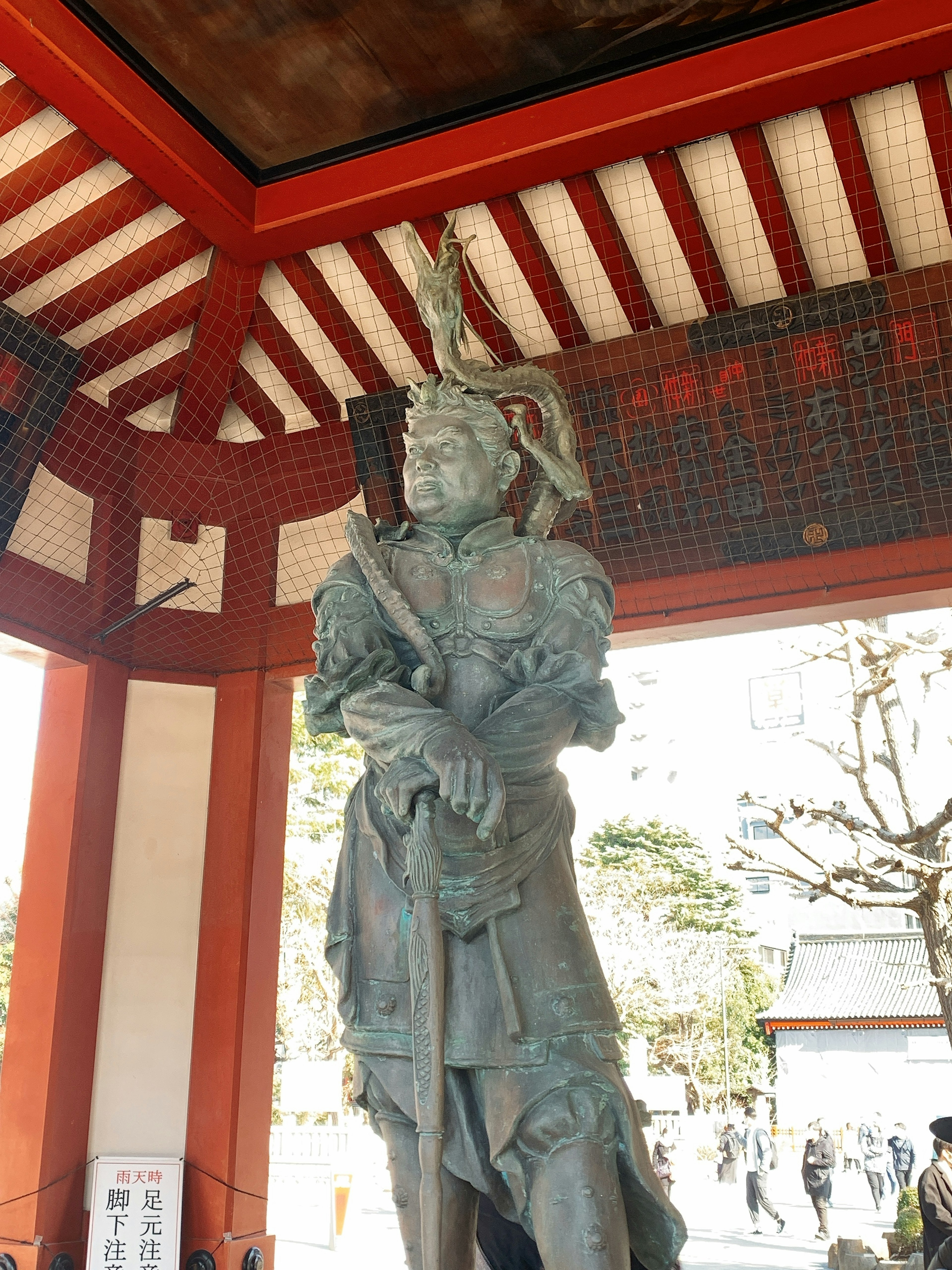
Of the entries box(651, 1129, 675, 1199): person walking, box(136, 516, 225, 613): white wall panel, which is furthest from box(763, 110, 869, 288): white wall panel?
box(651, 1129, 675, 1199): person walking

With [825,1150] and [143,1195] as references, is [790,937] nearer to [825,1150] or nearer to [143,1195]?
[825,1150]

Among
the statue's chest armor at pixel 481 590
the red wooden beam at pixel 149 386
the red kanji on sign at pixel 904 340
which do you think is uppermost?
the red wooden beam at pixel 149 386

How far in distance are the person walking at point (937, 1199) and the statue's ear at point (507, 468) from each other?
15.7 feet

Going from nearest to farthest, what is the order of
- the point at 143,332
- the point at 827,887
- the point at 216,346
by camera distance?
→ the point at 143,332 → the point at 216,346 → the point at 827,887

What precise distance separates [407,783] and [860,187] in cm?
389

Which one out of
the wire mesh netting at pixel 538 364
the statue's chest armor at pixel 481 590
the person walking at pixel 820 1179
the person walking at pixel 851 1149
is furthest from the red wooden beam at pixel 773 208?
the person walking at pixel 851 1149

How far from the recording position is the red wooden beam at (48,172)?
4445mm

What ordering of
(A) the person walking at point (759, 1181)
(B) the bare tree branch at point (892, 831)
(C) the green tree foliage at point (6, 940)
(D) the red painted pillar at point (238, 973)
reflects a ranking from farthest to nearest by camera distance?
(C) the green tree foliage at point (6, 940)
(A) the person walking at point (759, 1181)
(B) the bare tree branch at point (892, 831)
(D) the red painted pillar at point (238, 973)

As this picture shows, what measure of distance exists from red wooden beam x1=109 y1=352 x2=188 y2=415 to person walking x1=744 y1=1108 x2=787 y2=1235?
26.8 ft

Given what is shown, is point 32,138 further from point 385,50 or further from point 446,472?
point 446,472

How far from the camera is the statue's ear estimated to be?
83.9 inches

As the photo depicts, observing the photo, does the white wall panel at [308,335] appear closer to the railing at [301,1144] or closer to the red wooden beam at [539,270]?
the red wooden beam at [539,270]

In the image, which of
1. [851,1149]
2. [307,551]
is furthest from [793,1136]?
[307,551]

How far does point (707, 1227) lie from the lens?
10.2 meters
